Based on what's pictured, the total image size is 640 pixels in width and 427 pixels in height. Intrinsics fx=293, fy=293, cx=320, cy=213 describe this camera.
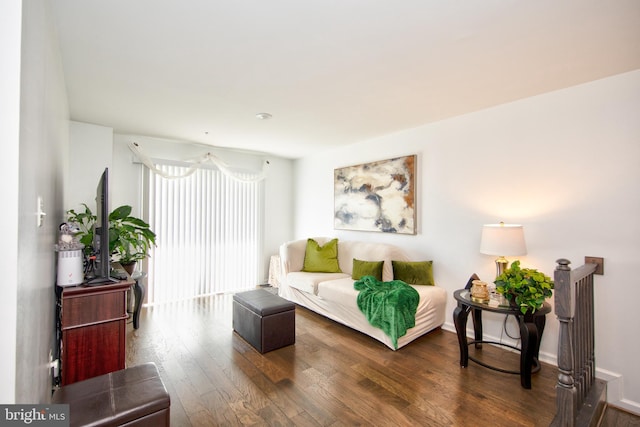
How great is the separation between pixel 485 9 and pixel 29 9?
2.09 meters

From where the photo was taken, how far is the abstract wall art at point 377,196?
148 inches

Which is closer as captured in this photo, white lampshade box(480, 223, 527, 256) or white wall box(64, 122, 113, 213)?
white lampshade box(480, 223, 527, 256)

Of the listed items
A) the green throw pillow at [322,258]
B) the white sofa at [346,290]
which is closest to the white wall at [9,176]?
the white sofa at [346,290]

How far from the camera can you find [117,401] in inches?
57.1

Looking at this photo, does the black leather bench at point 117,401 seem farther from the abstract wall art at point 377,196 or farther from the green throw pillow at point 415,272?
the abstract wall art at point 377,196

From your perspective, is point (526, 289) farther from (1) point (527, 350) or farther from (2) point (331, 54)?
(2) point (331, 54)

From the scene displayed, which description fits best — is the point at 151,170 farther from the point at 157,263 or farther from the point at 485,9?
the point at 485,9

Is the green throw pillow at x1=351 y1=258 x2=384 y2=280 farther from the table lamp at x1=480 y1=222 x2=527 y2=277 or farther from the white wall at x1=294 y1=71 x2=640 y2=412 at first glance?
the table lamp at x1=480 y1=222 x2=527 y2=277

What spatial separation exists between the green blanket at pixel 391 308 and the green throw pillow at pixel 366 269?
424 millimetres

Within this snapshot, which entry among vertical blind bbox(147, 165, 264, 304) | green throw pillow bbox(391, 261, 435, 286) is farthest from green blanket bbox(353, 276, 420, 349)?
vertical blind bbox(147, 165, 264, 304)

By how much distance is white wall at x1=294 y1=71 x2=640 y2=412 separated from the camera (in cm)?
227

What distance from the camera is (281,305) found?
118 inches

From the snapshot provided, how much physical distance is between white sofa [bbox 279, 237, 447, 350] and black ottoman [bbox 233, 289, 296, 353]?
68 cm

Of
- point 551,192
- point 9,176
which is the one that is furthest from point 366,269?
point 9,176
